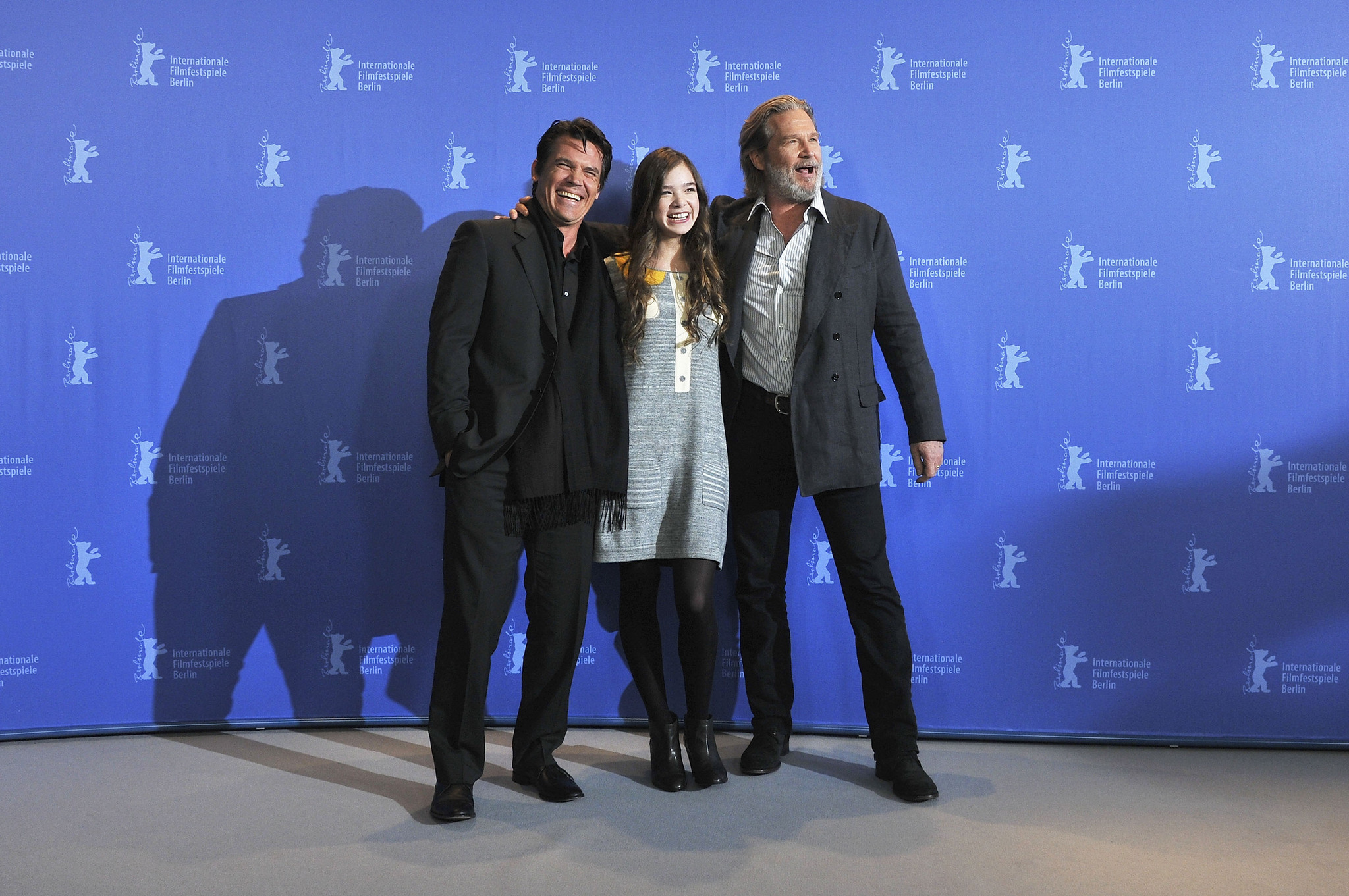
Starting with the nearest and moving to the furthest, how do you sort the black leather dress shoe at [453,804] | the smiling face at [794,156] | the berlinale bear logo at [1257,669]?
the black leather dress shoe at [453,804] < the smiling face at [794,156] < the berlinale bear logo at [1257,669]

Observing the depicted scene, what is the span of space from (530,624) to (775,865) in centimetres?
101

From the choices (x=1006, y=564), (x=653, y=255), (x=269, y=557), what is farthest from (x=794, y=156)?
(x=269, y=557)

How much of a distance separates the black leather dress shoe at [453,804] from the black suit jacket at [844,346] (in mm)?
1307

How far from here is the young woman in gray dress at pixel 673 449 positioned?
2.64 metres

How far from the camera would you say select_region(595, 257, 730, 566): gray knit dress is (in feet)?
8.70

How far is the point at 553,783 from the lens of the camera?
2568 mm

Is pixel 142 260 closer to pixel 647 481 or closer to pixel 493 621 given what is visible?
pixel 493 621

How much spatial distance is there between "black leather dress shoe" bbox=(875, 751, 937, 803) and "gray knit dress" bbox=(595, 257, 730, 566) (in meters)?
0.81

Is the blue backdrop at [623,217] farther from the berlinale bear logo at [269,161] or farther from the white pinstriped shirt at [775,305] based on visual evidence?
the white pinstriped shirt at [775,305]

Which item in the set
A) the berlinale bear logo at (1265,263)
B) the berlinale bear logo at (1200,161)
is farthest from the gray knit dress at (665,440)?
the berlinale bear logo at (1265,263)

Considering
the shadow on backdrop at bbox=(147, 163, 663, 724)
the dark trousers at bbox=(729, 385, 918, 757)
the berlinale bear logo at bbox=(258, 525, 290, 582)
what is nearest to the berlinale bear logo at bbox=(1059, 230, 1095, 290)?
the dark trousers at bbox=(729, 385, 918, 757)

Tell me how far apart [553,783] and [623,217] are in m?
1.95

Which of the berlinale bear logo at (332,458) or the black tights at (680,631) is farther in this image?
the berlinale bear logo at (332,458)

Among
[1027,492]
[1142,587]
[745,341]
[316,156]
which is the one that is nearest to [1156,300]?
[1027,492]
